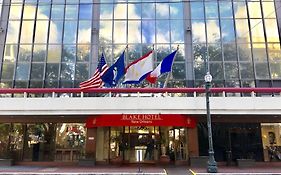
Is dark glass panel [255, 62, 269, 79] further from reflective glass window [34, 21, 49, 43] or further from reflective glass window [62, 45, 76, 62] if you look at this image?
reflective glass window [34, 21, 49, 43]

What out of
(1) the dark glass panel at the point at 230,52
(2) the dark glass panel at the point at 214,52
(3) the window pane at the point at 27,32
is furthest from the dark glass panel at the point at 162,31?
(3) the window pane at the point at 27,32

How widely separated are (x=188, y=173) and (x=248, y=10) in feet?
57.8

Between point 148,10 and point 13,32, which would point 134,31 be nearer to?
point 148,10

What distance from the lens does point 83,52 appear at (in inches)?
1053

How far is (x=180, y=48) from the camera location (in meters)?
26.9

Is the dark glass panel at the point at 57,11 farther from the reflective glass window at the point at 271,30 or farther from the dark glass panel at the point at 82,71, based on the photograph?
the reflective glass window at the point at 271,30

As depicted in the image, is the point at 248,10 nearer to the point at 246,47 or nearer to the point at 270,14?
the point at 270,14

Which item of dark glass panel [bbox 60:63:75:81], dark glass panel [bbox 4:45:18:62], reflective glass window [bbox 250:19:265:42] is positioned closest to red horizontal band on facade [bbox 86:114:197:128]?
dark glass panel [bbox 60:63:75:81]

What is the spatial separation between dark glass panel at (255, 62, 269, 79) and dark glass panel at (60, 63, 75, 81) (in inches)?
667

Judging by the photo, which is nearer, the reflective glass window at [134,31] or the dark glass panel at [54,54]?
the dark glass panel at [54,54]

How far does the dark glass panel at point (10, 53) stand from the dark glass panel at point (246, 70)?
21122 millimetres

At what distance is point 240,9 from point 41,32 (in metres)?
19.4

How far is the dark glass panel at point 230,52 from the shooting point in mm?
26469

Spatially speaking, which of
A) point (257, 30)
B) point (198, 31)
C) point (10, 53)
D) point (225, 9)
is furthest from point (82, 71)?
point (257, 30)
